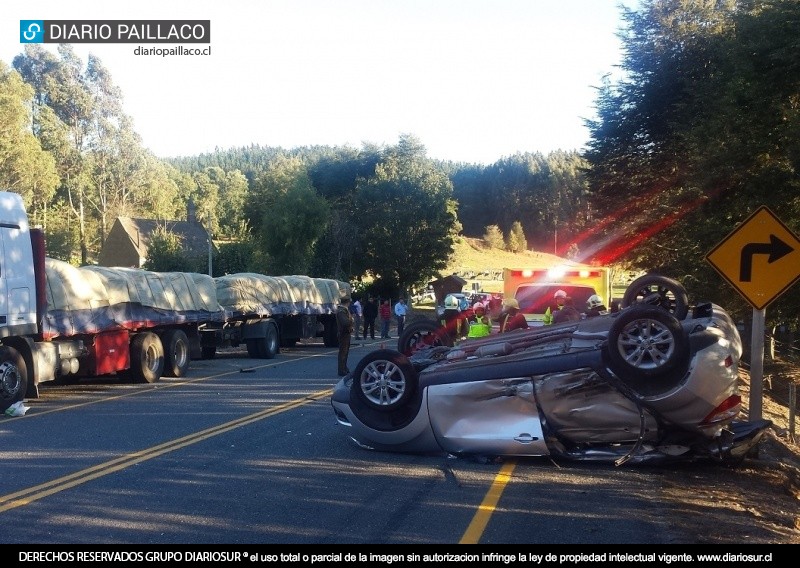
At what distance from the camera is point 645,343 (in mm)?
8547

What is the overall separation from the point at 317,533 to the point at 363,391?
126 inches

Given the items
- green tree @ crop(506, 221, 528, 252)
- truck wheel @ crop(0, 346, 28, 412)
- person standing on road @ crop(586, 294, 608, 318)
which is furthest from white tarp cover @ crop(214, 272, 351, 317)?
green tree @ crop(506, 221, 528, 252)

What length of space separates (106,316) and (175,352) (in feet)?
9.33

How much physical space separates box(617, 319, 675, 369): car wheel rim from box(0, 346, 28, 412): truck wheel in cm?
930

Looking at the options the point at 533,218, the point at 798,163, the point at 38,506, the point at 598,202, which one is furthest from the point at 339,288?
the point at 533,218

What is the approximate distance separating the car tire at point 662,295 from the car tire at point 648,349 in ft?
4.91

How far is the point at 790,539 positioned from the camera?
6.62m

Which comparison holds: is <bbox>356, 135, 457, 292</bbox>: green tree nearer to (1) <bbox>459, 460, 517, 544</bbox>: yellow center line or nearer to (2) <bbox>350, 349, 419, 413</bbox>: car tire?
(2) <bbox>350, 349, 419, 413</bbox>: car tire

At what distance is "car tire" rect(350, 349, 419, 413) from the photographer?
9406 mm

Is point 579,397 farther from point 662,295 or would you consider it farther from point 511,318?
point 511,318

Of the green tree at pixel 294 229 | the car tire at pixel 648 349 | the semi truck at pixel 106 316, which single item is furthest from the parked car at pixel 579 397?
the green tree at pixel 294 229

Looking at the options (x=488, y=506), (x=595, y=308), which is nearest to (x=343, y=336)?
(x=595, y=308)

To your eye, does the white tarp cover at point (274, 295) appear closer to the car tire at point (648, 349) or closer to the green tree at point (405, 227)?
the car tire at point (648, 349)

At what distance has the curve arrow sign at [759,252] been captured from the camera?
32.6 feet
